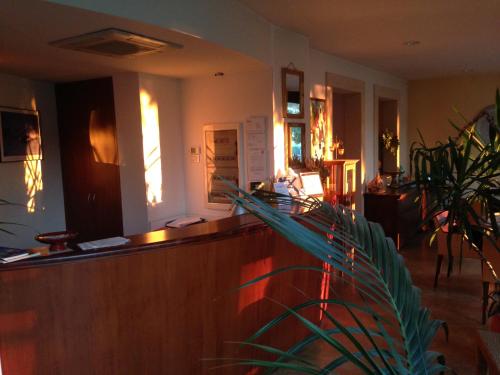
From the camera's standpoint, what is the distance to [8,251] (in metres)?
1.97

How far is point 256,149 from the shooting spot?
13.9ft

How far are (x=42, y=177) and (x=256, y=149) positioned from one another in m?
2.57

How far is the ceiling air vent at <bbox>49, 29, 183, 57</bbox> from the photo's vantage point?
270 cm

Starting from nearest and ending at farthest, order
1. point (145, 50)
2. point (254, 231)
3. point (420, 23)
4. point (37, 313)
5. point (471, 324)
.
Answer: point (37, 313)
point (254, 231)
point (145, 50)
point (471, 324)
point (420, 23)

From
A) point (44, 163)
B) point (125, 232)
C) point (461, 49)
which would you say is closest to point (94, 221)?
point (125, 232)

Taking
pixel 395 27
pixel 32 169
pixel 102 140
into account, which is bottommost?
pixel 32 169

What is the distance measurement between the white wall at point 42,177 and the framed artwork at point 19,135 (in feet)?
0.26

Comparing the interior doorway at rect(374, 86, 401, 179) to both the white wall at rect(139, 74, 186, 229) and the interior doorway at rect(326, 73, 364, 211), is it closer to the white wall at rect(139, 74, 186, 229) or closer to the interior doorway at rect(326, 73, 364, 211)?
the interior doorway at rect(326, 73, 364, 211)

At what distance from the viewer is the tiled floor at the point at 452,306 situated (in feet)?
9.94

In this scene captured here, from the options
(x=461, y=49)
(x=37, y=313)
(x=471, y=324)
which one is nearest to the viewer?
(x=37, y=313)

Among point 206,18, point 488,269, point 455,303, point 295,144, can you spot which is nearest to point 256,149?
point 295,144

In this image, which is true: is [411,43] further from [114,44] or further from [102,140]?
[102,140]

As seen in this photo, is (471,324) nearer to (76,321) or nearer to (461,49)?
(76,321)

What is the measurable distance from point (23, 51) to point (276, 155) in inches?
93.1
